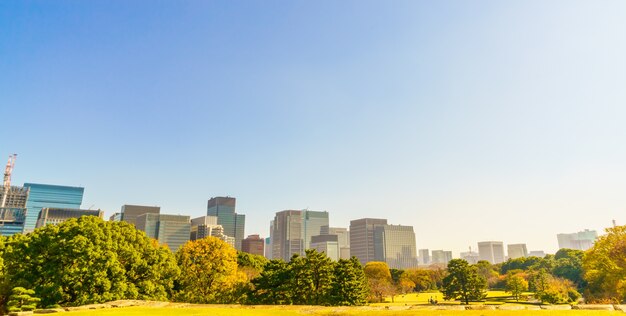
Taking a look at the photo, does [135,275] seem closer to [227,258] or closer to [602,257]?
[227,258]

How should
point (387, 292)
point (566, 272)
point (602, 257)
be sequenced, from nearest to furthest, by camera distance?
point (602, 257) < point (387, 292) < point (566, 272)

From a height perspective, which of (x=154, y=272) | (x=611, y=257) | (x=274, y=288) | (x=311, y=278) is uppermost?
(x=611, y=257)

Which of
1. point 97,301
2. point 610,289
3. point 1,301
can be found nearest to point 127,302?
point 97,301

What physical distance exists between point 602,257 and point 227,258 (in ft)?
161

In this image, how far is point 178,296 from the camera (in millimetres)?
47938

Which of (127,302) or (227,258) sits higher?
(227,258)

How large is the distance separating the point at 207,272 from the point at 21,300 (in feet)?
73.4

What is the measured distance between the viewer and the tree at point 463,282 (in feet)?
245

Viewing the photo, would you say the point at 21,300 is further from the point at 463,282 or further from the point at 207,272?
the point at 463,282

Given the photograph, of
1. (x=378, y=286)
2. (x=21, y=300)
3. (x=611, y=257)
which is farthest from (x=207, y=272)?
(x=378, y=286)

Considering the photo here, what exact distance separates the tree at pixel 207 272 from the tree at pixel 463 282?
46408 mm

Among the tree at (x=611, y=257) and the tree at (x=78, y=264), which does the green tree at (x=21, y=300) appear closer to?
the tree at (x=78, y=264)

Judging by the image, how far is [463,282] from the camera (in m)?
75.3

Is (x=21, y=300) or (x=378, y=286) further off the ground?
(x=21, y=300)
